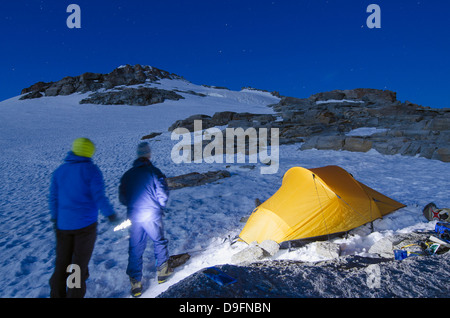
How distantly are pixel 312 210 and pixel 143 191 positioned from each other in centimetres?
371

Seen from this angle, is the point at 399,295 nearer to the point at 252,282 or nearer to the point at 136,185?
the point at 252,282

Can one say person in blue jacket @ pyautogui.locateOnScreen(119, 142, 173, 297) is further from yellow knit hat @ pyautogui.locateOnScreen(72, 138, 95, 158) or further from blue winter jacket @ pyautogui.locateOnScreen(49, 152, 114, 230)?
yellow knit hat @ pyautogui.locateOnScreen(72, 138, 95, 158)

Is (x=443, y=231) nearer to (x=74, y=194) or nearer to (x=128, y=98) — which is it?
(x=74, y=194)

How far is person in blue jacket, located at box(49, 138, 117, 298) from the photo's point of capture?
10.6 feet

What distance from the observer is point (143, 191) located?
3.99 meters

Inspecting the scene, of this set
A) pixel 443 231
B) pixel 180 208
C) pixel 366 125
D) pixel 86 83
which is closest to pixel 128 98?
pixel 86 83

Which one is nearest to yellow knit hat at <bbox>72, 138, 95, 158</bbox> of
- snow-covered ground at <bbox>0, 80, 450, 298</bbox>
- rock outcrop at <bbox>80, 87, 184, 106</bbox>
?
snow-covered ground at <bbox>0, 80, 450, 298</bbox>

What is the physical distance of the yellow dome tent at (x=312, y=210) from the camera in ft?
17.6

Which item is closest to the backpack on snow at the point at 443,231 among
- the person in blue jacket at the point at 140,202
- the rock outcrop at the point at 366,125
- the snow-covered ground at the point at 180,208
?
the snow-covered ground at the point at 180,208

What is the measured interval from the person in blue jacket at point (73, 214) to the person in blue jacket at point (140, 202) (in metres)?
0.68

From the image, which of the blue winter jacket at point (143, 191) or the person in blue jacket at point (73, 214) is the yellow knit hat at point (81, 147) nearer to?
the person in blue jacket at point (73, 214)

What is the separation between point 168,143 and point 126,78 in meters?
67.0

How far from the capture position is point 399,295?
8.60 ft
